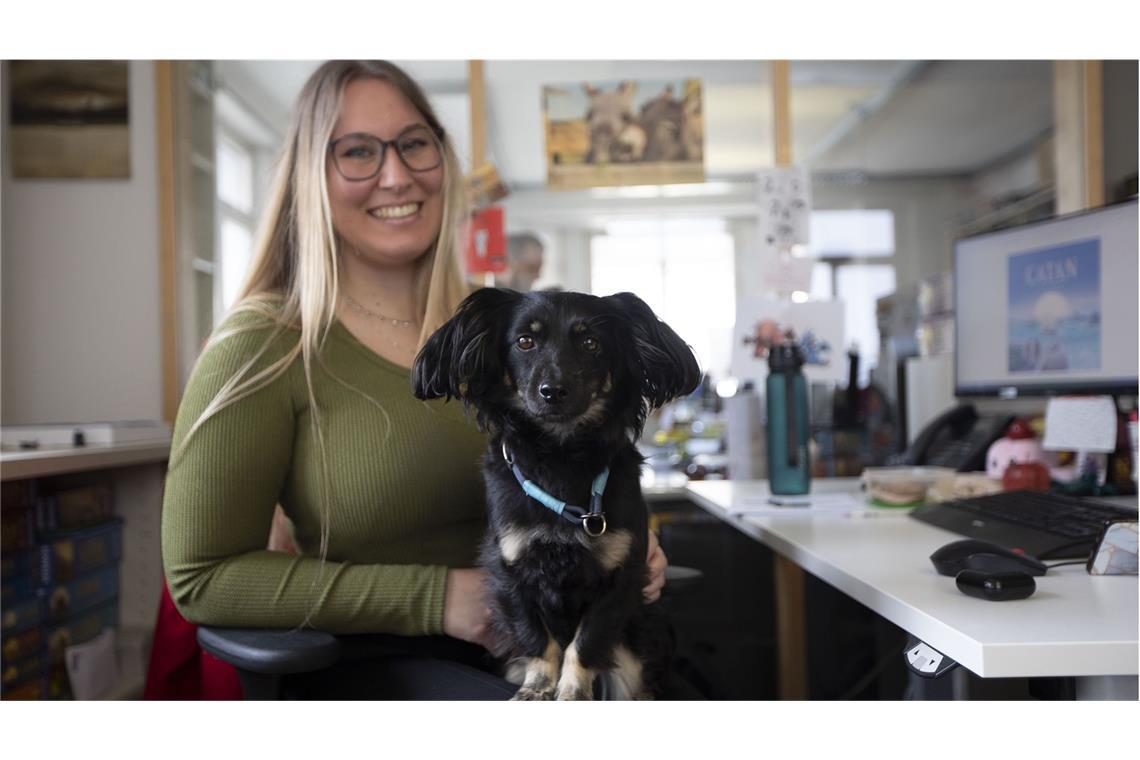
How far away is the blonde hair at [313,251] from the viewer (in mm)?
1145

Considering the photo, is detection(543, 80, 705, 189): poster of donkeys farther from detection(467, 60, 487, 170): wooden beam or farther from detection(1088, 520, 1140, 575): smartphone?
detection(1088, 520, 1140, 575): smartphone

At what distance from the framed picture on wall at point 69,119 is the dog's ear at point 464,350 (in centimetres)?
263

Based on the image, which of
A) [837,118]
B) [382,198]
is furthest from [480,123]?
[382,198]

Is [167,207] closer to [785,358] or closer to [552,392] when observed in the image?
[785,358]

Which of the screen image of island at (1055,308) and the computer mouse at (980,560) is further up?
the screen image of island at (1055,308)

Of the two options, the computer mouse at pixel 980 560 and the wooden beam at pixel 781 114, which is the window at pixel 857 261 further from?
the computer mouse at pixel 980 560

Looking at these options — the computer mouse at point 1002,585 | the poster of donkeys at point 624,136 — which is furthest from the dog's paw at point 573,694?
the poster of donkeys at point 624,136

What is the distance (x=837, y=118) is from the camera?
10.9 ft

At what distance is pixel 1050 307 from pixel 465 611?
1.46m

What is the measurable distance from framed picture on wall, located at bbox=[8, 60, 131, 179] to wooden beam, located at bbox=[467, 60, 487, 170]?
115 centimetres

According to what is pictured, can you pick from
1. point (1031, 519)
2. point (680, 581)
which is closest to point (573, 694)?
point (680, 581)

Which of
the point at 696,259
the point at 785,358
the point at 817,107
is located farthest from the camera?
the point at 817,107

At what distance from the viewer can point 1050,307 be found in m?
1.93

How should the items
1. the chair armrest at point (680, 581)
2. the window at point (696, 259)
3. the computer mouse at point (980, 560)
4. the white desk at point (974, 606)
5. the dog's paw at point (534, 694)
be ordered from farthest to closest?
the window at point (696, 259) < the chair armrest at point (680, 581) < the computer mouse at point (980, 560) < the dog's paw at point (534, 694) < the white desk at point (974, 606)
